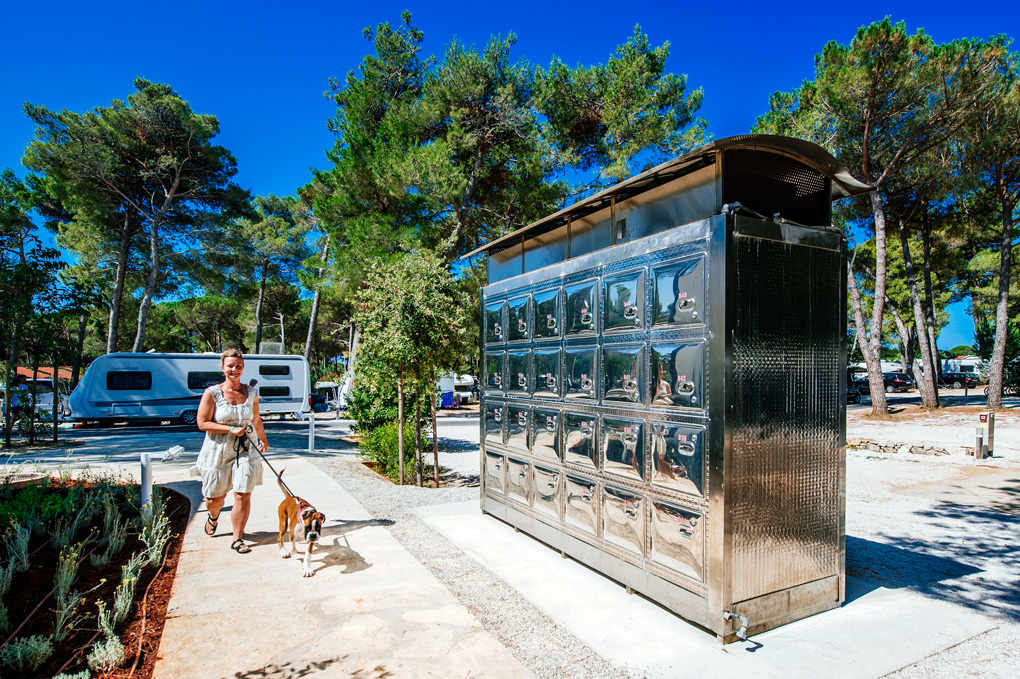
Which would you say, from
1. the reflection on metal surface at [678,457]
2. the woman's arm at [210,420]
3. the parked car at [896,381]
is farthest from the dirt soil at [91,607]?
the parked car at [896,381]

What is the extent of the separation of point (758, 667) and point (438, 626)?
1785 millimetres

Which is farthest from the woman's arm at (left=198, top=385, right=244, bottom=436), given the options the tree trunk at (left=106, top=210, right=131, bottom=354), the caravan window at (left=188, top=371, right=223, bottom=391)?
the tree trunk at (left=106, top=210, right=131, bottom=354)

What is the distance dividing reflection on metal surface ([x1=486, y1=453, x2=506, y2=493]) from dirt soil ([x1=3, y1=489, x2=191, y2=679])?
9.33ft

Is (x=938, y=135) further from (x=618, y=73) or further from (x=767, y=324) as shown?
(x=767, y=324)

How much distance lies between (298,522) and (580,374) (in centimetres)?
271

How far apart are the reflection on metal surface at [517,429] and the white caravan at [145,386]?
15636 millimetres

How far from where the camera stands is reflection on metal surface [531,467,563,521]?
4.57 m

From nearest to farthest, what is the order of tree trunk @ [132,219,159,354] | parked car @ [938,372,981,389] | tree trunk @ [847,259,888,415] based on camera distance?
tree trunk @ [847,259,888,415] → tree trunk @ [132,219,159,354] → parked car @ [938,372,981,389]

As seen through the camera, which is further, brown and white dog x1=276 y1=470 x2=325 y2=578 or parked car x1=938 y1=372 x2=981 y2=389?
parked car x1=938 y1=372 x2=981 y2=389

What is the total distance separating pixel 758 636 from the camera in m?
3.18

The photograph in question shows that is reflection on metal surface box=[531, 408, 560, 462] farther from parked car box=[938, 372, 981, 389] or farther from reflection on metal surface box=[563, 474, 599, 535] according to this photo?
parked car box=[938, 372, 981, 389]

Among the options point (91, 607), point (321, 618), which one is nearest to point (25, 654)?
point (91, 607)

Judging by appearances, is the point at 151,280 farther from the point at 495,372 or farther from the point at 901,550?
the point at 901,550

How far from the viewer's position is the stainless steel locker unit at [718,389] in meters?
3.12
